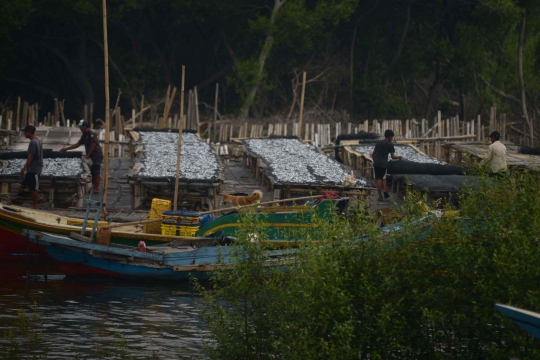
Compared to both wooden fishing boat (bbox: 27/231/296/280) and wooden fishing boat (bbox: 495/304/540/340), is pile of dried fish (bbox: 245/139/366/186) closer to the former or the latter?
wooden fishing boat (bbox: 27/231/296/280)

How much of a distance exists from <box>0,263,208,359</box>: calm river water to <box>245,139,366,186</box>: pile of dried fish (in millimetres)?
5049

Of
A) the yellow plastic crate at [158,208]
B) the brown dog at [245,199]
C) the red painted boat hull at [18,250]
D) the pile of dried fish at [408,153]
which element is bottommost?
the red painted boat hull at [18,250]

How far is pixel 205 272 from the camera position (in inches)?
576

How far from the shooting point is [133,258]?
14.8 meters

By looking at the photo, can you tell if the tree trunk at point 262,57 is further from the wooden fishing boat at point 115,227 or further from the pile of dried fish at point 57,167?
the wooden fishing boat at point 115,227

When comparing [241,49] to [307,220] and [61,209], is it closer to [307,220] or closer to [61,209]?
[61,209]

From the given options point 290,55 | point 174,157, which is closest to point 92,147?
point 174,157

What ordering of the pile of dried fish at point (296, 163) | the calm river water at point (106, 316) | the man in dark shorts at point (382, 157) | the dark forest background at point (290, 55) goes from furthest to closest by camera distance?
1. the dark forest background at point (290, 55)
2. the man in dark shorts at point (382, 157)
3. the pile of dried fish at point (296, 163)
4. the calm river water at point (106, 316)

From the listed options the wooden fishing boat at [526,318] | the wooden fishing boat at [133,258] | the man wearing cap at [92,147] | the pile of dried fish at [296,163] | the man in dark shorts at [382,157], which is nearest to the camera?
the wooden fishing boat at [526,318]

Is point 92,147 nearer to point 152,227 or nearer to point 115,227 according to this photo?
point 152,227

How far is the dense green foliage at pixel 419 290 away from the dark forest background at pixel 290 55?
26.1 meters

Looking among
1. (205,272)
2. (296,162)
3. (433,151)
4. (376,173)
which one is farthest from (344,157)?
(205,272)

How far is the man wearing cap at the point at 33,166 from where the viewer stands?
58.5 feet

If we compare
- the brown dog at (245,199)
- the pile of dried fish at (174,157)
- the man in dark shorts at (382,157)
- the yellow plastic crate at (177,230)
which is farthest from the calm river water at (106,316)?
the man in dark shorts at (382,157)
